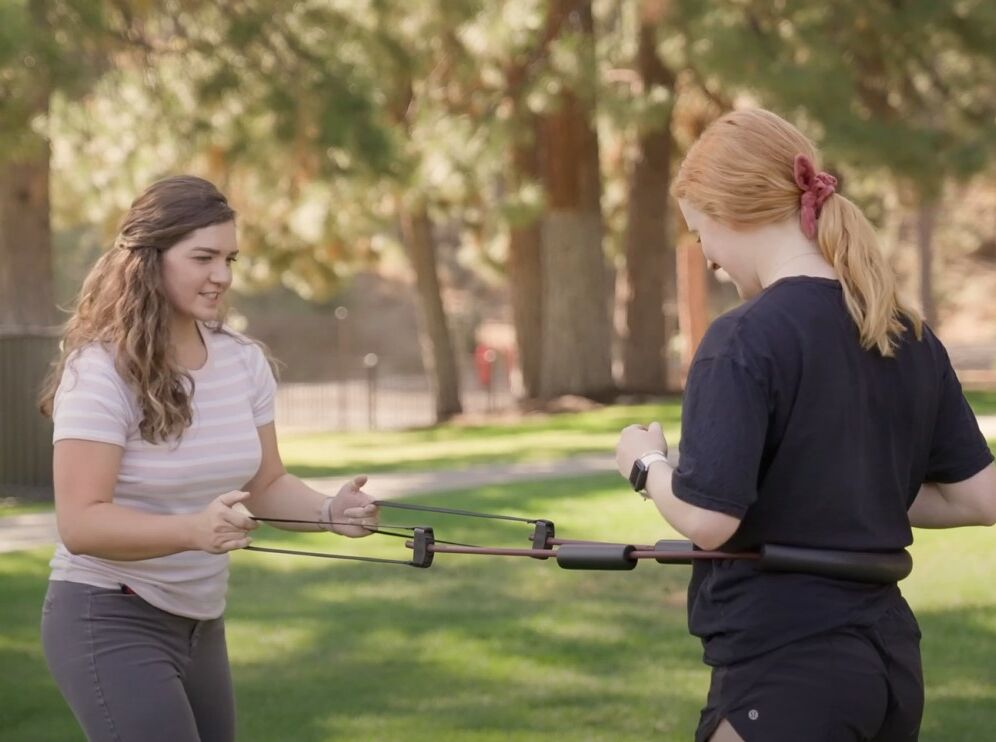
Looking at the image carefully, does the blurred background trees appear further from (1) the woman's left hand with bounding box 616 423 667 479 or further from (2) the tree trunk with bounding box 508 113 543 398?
(1) the woman's left hand with bounding box 616 423 667 479

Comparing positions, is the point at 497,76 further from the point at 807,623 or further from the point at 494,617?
the point at 807,623

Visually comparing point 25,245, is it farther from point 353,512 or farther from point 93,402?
point 93,402

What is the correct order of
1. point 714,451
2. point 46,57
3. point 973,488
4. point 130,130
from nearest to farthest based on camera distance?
1. point 714,451
2. point 973,488
3. point 46,57
4. point 130,130

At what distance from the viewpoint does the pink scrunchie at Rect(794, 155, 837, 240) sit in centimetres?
280

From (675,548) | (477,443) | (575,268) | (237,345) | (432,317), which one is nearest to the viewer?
(675,548)

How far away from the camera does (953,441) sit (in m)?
3.00

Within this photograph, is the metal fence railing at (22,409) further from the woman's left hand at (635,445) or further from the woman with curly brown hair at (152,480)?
the woman's left hand at (635,445)

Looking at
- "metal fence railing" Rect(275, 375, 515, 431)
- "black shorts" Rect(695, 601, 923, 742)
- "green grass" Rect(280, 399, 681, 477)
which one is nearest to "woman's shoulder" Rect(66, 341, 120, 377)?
"black shorts" Rect(695, 601, 923, 742)

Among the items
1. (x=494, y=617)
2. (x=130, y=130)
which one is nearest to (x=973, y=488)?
(x=494, y=617)

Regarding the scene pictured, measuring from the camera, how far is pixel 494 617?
27.0 ft

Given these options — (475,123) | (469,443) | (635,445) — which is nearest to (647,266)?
(475,123)

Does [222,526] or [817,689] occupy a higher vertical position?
[222,526]

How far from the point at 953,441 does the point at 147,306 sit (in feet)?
5.38

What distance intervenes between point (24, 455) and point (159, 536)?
1123cm
